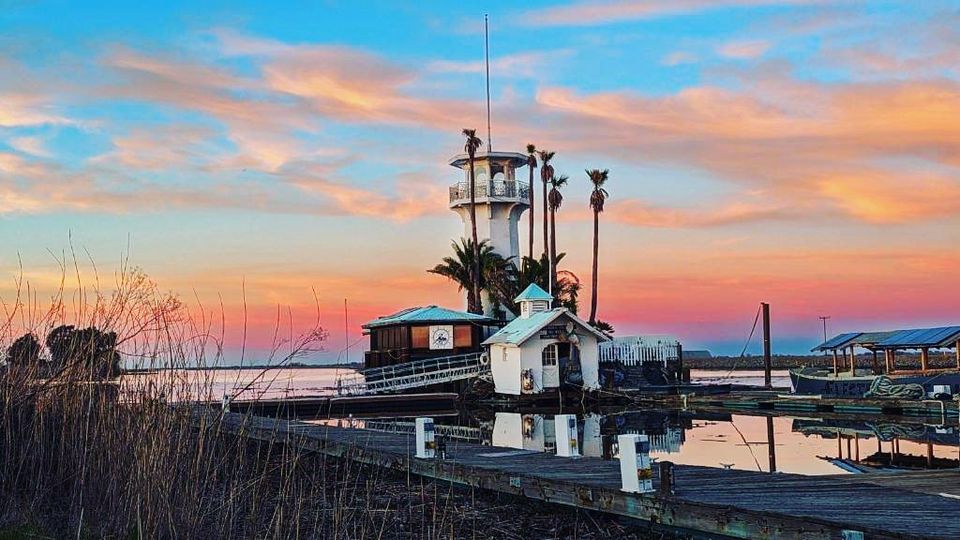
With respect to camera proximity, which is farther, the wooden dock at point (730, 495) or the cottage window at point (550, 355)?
the cottage window at point (550, 355)

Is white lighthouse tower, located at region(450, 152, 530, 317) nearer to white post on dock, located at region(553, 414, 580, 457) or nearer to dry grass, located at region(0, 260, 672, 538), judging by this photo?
white post on dock, located at region(553, 414, 580, 457)

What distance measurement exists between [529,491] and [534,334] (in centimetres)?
2844

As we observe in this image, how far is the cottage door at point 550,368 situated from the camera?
136 feet

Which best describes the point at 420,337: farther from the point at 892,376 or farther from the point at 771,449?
the point at 771,449

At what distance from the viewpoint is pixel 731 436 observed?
27266mm

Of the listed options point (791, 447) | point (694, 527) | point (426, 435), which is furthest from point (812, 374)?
point (694, 527)

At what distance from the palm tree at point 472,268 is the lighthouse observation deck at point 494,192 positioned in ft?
7.54

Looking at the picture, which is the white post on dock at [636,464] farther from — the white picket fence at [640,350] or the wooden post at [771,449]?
the white picket fence at [640,350]

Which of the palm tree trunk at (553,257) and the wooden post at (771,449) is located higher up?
the palm tree trunk at (553,257)

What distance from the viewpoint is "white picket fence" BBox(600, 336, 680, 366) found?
158 ft

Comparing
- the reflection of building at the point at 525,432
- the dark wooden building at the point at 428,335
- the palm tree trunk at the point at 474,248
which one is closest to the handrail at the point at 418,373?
the dark wooden building at the point at 428,335

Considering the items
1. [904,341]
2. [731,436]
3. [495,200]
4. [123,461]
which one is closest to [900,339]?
[904,341]

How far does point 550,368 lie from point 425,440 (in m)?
26.3

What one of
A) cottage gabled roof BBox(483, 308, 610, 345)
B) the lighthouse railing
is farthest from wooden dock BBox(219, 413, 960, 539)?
the lighthouse railing
